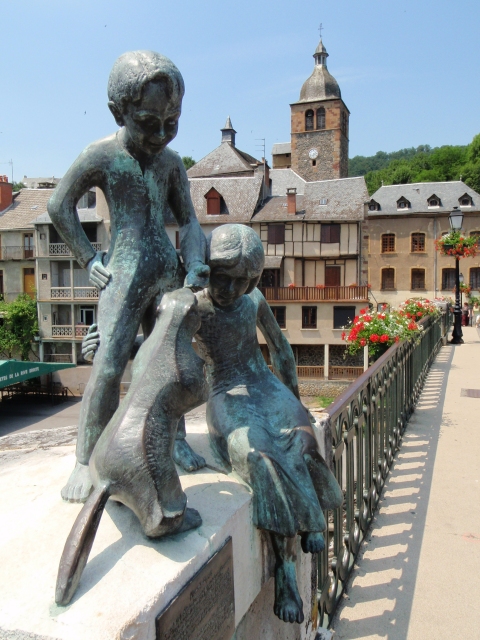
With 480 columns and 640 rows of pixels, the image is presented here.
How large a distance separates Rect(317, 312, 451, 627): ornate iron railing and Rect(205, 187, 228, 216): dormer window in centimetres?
2289

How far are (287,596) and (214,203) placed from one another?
90.8ft

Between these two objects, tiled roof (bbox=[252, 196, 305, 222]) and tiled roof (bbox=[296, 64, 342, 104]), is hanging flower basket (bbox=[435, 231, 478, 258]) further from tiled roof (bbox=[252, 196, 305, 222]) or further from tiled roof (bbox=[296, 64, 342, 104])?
tiled roof (bbox=[296, 64, 342, 104])

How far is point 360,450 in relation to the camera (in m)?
4.16

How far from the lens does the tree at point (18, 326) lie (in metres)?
→ 28.8

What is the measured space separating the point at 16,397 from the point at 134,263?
24676 mm

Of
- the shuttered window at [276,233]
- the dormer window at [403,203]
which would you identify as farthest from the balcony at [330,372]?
the dormer window at [403,203]

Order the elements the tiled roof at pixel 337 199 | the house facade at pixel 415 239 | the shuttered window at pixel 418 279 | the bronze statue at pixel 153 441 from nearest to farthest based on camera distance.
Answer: the bronze statue at pixel 153 441
the tiled roof at pixel 337 199
the house facade at pixel 415 239
the shuttered window at pixel 418 279

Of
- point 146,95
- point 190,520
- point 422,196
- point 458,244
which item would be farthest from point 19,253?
point 190,520

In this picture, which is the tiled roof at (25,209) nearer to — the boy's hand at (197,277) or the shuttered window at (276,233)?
the shuttered window at (276,233)

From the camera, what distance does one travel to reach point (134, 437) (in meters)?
1.79

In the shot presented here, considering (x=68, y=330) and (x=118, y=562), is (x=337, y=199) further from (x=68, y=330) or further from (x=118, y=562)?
(x=118, y=562)

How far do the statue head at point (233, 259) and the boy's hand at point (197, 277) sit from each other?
0.51ft

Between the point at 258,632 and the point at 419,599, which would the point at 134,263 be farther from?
the point at 419,599

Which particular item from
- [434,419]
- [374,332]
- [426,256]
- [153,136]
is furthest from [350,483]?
[426,256]
